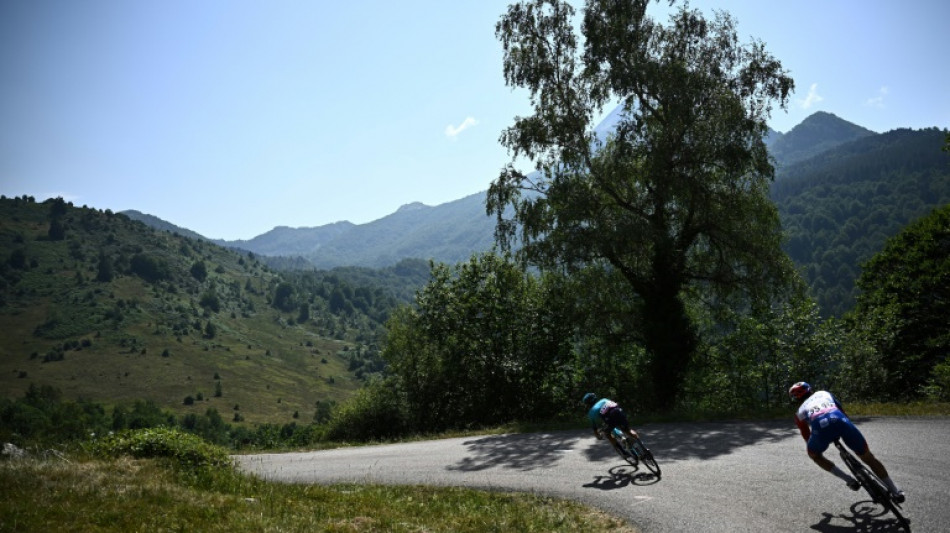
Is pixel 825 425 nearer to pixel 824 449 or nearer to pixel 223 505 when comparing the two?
pixel 824 449

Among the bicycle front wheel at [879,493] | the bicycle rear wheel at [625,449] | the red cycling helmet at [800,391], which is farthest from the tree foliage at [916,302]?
the bicycle front wheel at [879,493]

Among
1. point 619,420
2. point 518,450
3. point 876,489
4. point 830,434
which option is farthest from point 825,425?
point 518,450

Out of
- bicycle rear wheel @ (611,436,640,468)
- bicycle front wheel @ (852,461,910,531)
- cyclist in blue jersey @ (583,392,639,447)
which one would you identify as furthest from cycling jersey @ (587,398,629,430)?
bicycle front wheel @ (852,461,910,531)

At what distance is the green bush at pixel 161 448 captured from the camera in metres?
12.5

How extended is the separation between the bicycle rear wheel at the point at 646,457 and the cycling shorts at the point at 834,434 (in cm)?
395

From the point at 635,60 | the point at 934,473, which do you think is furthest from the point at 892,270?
the point at 934,473

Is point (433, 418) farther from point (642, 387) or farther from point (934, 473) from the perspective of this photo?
point (934, 473)

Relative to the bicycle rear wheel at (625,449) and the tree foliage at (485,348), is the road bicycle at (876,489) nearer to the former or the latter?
the bicycle rear wheel at (625,449)

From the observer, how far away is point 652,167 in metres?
24.3

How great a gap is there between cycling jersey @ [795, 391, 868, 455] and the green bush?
38.3ft

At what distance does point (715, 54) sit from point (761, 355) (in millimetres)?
13049

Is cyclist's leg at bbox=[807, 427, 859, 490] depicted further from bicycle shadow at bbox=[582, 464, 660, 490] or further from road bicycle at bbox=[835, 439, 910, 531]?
bicycle shadow at bbox=[582, 464, 660, 490]

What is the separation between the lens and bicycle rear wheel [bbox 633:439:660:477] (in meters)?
12.9

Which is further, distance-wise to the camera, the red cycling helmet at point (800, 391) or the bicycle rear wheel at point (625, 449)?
the bicycle rear wheel at point (625, 449)
